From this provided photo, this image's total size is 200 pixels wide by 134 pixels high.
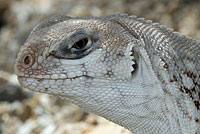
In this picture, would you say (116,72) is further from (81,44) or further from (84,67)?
(81,44)

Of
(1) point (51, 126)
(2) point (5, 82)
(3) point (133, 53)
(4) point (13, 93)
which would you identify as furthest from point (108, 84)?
(2) point (5, 82)

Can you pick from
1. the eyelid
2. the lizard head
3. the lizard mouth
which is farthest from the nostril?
the eyelid

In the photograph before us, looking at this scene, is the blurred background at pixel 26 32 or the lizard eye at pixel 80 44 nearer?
the lizard eye at pixel 80 44

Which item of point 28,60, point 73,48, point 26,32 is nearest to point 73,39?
point 73,48

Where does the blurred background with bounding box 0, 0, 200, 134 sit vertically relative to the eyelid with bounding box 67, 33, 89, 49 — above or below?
above

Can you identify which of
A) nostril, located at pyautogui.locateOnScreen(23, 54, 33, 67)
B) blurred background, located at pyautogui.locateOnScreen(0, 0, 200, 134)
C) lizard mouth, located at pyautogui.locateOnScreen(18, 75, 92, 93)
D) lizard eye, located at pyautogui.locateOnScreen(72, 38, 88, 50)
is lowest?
lizard mouth, located at pyautogui.locateOnScreen(18, 75, 92, 93)

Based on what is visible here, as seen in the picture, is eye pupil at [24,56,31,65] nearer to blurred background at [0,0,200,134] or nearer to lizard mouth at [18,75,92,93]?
lizard mouth at [18,75,92,93]

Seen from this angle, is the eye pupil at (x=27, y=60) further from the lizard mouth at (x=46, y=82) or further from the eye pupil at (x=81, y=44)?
the eye pupil at (x=81, y=44)

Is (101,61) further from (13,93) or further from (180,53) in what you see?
(13,93)

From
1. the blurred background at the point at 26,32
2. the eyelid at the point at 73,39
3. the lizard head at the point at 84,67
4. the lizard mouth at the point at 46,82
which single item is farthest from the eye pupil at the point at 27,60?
the blurred background at the point at 26,32
